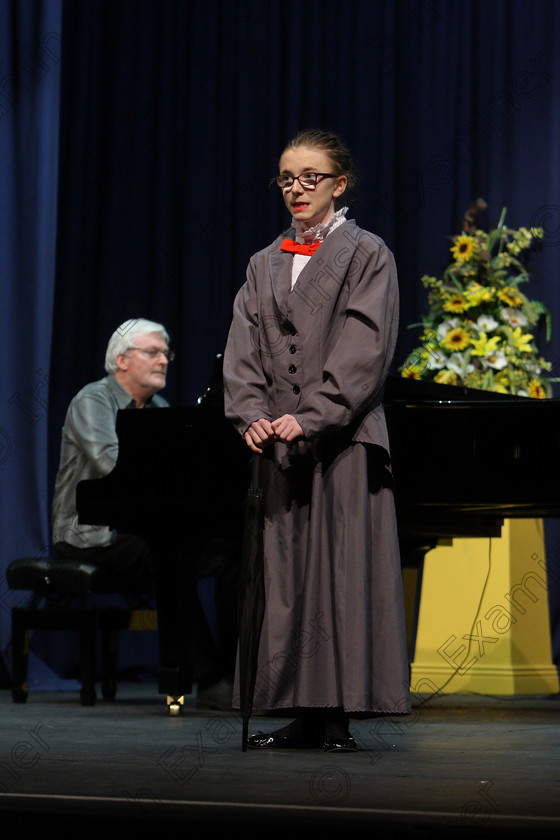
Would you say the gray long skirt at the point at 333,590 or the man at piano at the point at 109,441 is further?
the man at piano at the point at 109,441

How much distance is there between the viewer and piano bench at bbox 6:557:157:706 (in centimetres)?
447

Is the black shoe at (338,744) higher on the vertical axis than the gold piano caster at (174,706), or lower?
higher

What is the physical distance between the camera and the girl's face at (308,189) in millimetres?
2865

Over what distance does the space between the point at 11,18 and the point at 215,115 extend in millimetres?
1053

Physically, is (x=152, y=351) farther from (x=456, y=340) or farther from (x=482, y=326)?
(x=482, y=326)

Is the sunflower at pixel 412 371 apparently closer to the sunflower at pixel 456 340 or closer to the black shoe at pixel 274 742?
the sunflower at pixel 456 340

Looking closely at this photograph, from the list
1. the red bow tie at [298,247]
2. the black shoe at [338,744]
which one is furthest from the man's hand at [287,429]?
the black shoe at [338,744]

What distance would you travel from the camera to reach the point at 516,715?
4.01 meters

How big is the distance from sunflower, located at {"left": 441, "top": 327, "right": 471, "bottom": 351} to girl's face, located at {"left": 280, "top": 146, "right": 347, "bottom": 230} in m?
2.07

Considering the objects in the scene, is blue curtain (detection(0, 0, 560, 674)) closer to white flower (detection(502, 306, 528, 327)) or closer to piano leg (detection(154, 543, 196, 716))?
white flower (detection(502, 306, 528, 327))

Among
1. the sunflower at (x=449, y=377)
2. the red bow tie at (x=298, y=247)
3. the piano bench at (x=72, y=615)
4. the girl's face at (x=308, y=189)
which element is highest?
the girl's face at (x=308, y=189)

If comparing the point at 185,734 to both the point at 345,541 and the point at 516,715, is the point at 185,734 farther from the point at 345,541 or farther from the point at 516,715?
the point at 516,715

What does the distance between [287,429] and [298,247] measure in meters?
0.50

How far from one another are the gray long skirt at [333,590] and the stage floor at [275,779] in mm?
150
